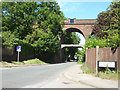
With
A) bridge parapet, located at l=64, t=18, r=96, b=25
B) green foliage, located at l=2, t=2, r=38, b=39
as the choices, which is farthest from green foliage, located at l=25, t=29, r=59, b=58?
bridge parapet, located at l=64, t=18, r=96, b=25

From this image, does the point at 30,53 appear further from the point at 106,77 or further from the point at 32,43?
the point at 106,77

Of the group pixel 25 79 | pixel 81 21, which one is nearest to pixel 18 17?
pixel 25 79

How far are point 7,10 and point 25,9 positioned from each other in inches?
159

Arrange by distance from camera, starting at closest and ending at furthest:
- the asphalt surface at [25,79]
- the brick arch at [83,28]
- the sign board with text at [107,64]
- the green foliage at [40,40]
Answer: the asphalt surface at [25,79] → the sign board with text at [107,64] → the green foliage at [40,40] → the brick arch at [83,28]

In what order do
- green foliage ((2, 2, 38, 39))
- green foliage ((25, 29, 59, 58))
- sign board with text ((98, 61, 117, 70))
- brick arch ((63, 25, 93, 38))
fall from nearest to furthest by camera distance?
1. sign board with text ((98, 61, 117, 70))
2. green foliage ((2, 2, 38, 39))
3. green foliage ((25, 29, 59, 58))
4. brick arch ((63, 25, 93, 38))

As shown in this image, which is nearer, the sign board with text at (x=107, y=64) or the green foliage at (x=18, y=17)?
the sign board with text at (x=107, y=64)

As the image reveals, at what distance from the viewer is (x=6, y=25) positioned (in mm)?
40812

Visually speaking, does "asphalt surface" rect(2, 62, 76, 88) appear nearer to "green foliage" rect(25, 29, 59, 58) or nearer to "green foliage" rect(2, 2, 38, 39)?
"green foliage" rect(25, 29, 59, 58)

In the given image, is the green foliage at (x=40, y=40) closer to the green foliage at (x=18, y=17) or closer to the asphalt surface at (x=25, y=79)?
the green foliage at (x=18, y=17)

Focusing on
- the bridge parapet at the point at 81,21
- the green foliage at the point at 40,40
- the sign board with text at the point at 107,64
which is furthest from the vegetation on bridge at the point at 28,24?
the sign board with text at the point at 107,64

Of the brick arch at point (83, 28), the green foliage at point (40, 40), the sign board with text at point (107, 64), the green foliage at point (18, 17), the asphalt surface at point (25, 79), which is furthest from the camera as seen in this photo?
the brick arch at point (83, 28)

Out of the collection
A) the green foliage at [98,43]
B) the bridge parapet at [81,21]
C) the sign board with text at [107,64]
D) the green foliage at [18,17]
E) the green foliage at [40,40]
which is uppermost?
the bridge parapet at [81,21]

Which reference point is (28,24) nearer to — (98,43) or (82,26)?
(98,43)

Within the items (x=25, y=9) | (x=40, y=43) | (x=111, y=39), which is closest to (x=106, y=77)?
(x=111, y=39)
